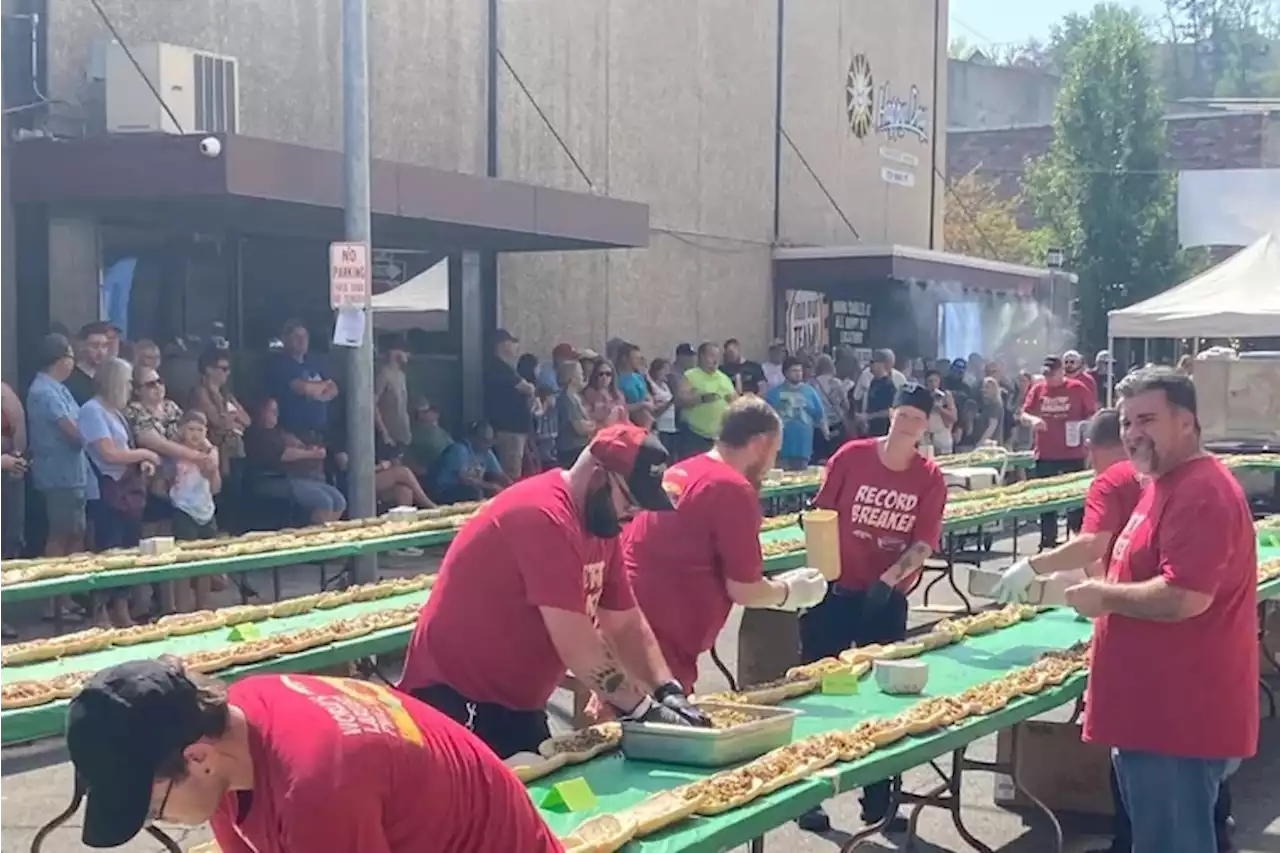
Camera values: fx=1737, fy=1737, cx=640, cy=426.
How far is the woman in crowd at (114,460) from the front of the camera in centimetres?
1042

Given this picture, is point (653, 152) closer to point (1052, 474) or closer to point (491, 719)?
point (1052, 474)

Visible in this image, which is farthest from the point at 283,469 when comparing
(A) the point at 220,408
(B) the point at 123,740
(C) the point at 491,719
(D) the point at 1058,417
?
(B) the point at 123,740

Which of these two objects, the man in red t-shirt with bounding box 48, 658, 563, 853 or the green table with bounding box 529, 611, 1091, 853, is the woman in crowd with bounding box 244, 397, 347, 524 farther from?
the man in red t-shirt with bounding box 48, 658, 563, 853

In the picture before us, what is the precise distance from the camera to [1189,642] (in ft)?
15.5

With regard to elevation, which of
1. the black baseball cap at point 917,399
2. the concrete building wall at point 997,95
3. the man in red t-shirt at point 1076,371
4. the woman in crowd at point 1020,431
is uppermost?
the concrete building wall at point 997,95

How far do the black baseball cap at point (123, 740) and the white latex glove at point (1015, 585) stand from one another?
11.8 feet

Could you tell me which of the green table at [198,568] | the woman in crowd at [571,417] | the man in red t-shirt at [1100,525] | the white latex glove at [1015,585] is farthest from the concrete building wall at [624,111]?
the white latex glove at [1015,585]

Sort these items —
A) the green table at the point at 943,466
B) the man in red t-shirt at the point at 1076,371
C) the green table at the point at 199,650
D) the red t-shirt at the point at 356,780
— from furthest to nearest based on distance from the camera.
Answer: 1. the man in red t-shirt at the point at 1076,371
2. the green table at the point at 943,466
3. the green table at the point at 199,650
4. the red t-shirt at the point at 356,780

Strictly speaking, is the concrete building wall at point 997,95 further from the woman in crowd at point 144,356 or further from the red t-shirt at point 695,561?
the red t-shirt at point 695,561

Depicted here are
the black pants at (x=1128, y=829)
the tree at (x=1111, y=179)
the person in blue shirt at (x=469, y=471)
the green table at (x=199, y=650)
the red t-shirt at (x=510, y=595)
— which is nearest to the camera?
the red t-shirt at (x=510, y=595)

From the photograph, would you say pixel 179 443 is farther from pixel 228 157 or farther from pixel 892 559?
pixel 892 559

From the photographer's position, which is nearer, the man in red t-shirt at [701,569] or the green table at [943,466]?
the man in red t-shirt at [701,569]

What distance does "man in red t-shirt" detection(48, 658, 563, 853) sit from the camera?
2369mm

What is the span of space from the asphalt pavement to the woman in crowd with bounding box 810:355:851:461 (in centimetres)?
1072
